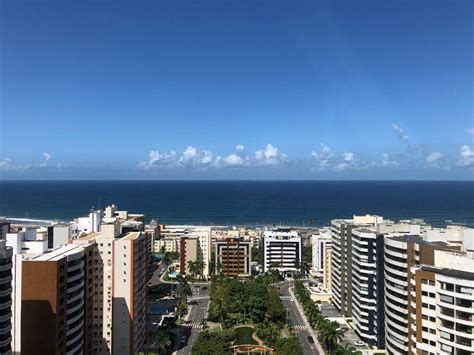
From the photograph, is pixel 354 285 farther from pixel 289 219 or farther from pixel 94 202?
pixel 94 202

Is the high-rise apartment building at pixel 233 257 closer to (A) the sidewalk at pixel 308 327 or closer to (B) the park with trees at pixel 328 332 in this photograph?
(A) the sidewalk at pixel 308 327

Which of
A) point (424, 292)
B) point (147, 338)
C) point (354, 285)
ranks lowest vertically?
point (147, 338)

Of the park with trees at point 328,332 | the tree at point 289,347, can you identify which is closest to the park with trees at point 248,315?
the tree at point 289,347

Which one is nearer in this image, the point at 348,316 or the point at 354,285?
the point at 354,285

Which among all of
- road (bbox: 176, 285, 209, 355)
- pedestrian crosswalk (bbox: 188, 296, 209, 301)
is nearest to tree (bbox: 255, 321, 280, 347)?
road (bbox: 176, 285, 209, 355)

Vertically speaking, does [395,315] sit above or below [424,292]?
below

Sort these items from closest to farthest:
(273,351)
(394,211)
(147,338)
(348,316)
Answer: (273,351), (147,338), (348,316), (394,211)

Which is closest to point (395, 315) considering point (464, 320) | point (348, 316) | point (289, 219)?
point (464, 320)
